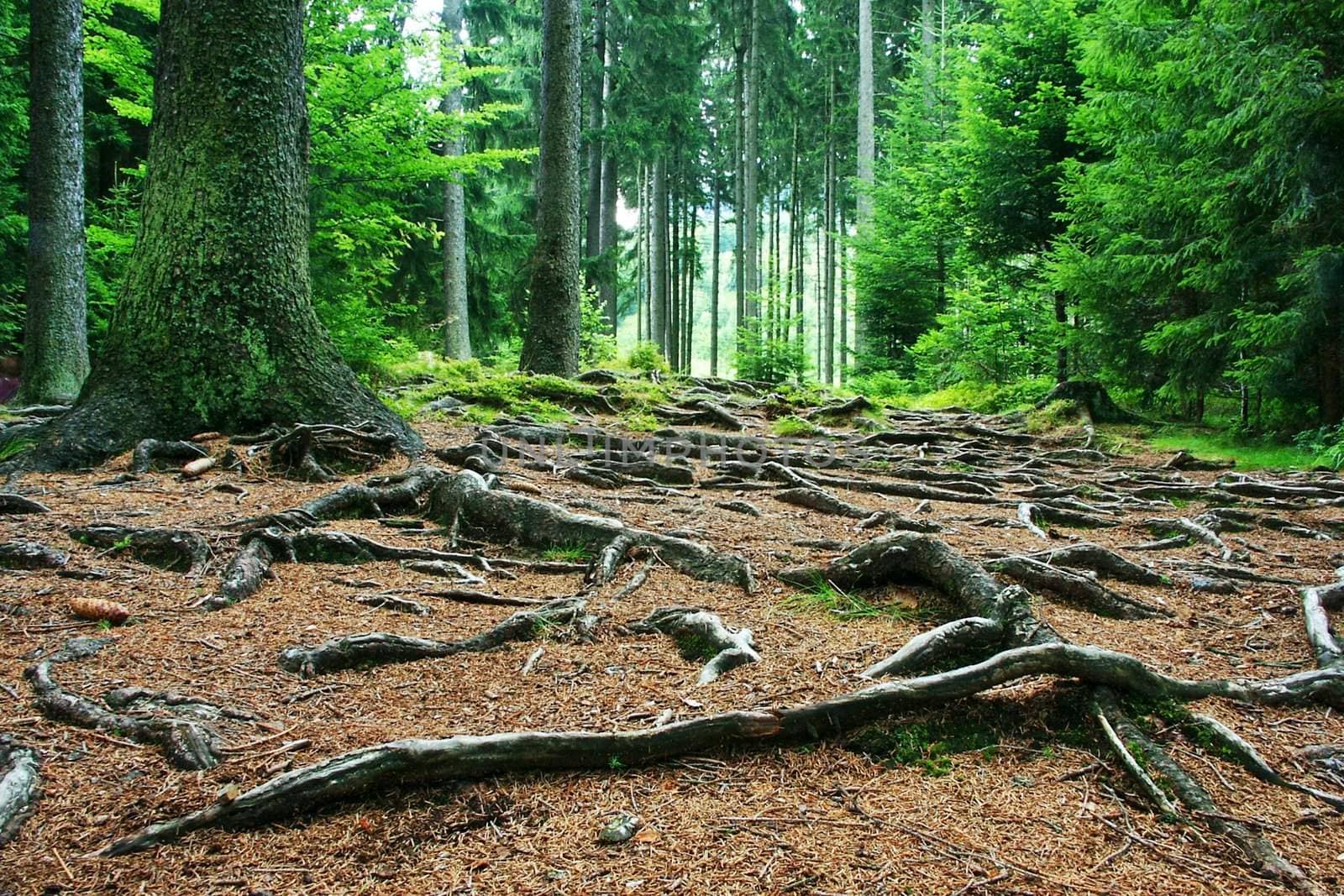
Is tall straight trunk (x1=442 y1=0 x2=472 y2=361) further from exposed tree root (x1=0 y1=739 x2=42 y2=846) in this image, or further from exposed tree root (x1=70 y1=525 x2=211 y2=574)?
exposed tree root (x1=0 y1=739 x2=42 y2=846)

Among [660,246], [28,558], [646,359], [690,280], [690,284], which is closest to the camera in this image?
[28,558]

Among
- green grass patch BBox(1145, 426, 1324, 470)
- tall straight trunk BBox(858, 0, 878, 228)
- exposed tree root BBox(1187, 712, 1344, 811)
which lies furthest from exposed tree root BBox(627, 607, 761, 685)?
tall straight trunk BBox(858, 0, 878, 228)

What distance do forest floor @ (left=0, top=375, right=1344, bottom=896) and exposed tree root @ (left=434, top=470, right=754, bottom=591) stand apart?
0.14 metres

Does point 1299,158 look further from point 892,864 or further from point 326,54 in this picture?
point 326,54

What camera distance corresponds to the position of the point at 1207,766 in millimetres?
2291

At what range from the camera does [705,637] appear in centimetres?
319

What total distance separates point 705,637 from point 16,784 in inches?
87.5

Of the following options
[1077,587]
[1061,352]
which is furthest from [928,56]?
[1077,587]

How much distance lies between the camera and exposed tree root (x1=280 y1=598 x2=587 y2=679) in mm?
2844

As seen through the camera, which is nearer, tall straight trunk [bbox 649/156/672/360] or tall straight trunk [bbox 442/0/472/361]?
tall straight trunk [bbox 442/0/472/361]

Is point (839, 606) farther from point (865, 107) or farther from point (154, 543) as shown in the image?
point (865, 107)

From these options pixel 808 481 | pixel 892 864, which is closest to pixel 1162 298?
pixel 808 481

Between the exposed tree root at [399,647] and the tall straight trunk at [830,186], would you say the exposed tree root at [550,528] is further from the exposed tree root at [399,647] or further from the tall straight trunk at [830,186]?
the tall straight trunk at [830,186]

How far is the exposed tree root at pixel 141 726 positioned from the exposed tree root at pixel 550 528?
2334 mm
